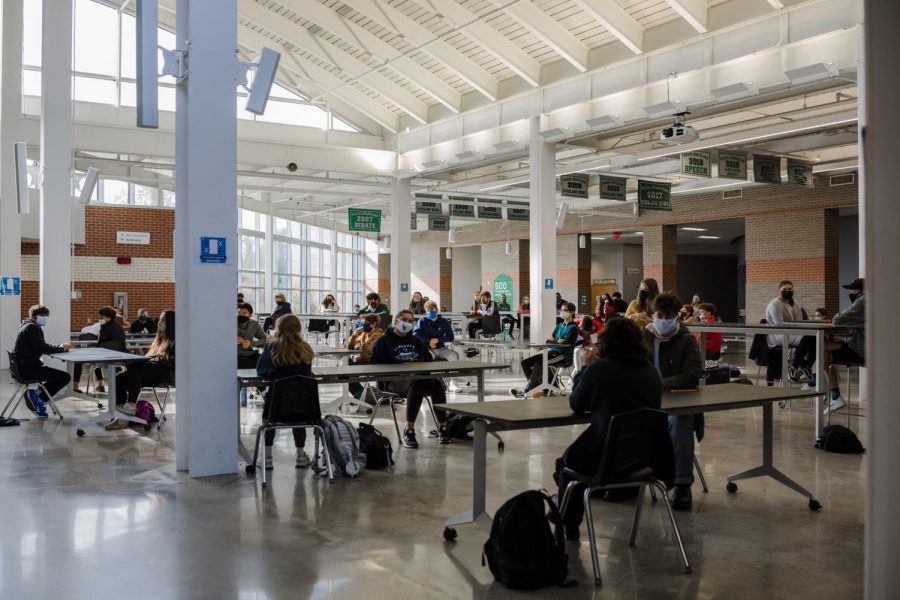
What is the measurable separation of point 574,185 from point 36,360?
12.5 m

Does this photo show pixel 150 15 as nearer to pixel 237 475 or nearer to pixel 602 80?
pixel 237 475

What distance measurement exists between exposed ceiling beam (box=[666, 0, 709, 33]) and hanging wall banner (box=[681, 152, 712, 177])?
439 cm

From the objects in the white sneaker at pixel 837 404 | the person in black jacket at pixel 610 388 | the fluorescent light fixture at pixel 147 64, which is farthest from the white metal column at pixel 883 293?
the white sneaker at pixel 837 404

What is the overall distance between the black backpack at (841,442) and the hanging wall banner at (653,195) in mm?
12297

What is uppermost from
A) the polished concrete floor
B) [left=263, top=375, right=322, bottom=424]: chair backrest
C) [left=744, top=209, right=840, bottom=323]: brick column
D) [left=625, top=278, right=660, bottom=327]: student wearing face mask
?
[left=744, top=209, right=840, bottom=323]: brick column

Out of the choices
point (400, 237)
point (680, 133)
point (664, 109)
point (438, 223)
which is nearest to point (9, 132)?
point (400, 237)

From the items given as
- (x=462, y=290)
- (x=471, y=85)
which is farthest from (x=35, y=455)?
(x=462, y=290)

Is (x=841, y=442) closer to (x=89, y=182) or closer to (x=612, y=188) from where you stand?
(x=89, y=182)

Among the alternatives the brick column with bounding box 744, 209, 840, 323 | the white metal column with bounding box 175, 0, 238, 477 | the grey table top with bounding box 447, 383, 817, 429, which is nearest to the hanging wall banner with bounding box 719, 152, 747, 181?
the brick column with bounding box 744, 209, 840, 323

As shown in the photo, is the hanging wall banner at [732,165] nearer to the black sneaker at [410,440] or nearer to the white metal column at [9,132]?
the black sneaker at [410,440]

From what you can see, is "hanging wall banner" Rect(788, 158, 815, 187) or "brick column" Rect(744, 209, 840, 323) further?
"brick column" Rect(744, 209, 840, 323)

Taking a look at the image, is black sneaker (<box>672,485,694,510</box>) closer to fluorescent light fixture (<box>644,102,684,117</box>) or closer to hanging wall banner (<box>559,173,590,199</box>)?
fluorescent light fixture (<box>644,102,684,117</box>)

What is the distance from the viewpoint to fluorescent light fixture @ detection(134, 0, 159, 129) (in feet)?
19.9

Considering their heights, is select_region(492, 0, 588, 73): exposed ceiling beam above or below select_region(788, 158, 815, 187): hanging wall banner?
above
